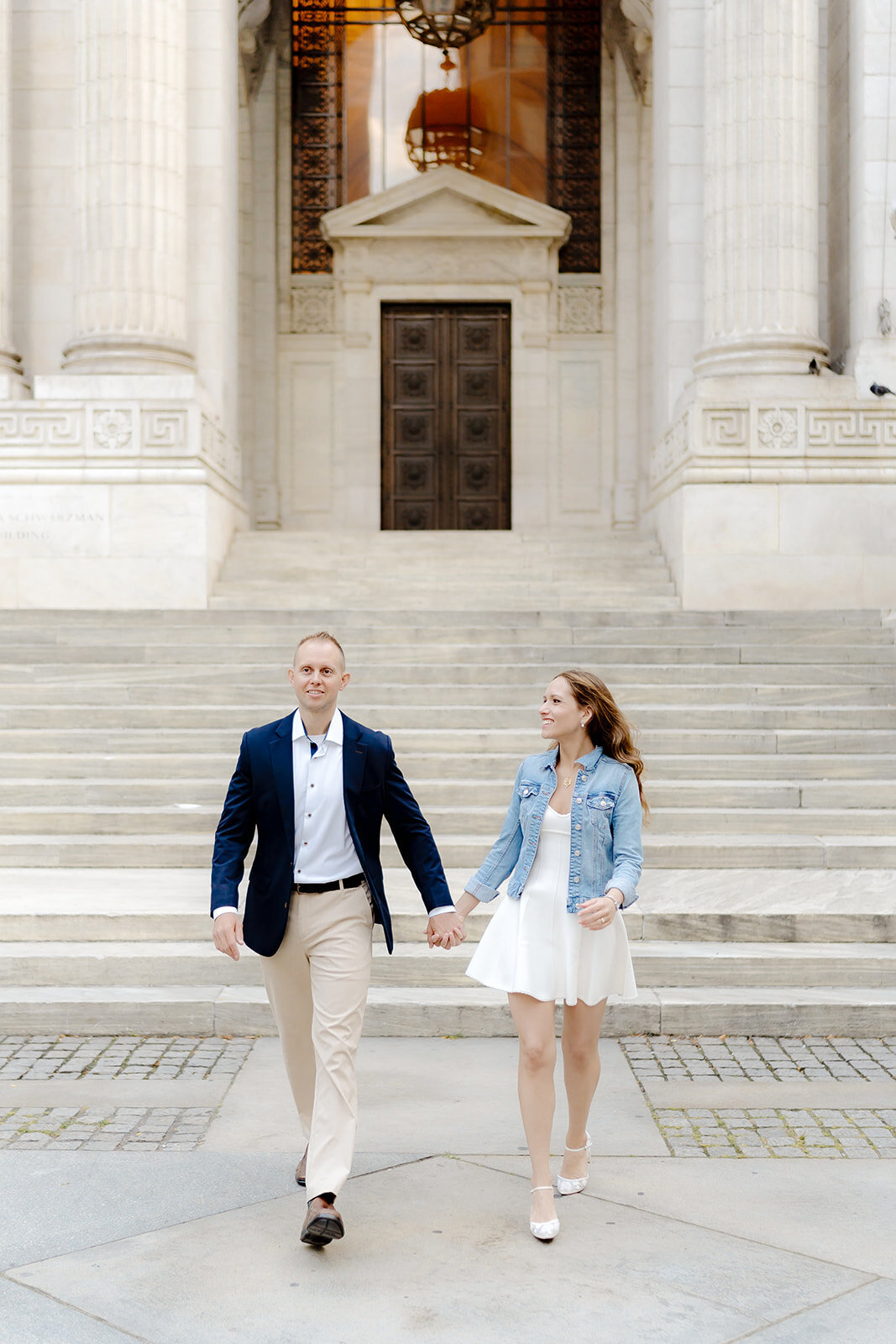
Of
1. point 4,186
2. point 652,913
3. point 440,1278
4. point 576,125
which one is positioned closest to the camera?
point 440,1278

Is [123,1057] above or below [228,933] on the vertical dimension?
below

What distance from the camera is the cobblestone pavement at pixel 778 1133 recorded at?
16.5 ft

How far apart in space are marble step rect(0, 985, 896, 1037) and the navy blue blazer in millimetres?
2286

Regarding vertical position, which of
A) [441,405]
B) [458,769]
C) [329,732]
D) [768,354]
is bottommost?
[458,769]

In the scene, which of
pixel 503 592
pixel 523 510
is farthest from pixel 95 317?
pixel 523 510

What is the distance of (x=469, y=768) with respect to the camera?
10.3 meters

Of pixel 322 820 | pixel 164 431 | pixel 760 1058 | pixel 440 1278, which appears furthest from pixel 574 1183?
pixel 164 431

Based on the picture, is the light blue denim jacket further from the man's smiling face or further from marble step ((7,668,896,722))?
marble step ((7,668,896,722))

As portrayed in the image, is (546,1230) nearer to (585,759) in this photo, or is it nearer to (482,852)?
(585,759)

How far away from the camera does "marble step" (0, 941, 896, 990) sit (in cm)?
706

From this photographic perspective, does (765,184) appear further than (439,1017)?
Yes

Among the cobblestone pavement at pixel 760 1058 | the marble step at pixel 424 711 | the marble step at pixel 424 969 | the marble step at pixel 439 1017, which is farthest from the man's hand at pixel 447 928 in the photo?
the marble step at pixel 424 711

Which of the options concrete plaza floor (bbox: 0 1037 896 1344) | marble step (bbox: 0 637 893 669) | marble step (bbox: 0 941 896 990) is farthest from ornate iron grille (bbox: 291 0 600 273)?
concrete plaza floor (bbox: 0 1037 896 1344)

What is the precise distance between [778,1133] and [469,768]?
17.3 feet
